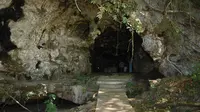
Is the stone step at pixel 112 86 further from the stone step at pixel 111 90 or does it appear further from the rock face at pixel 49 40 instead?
the rock face at pixel 49 40

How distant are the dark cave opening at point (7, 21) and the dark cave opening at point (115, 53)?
4.21 m

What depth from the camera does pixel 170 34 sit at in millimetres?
9328

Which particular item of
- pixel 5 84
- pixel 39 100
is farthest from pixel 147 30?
pixel 5 84

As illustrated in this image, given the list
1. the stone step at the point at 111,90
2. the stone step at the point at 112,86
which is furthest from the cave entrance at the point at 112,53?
the stone step at the point at 111,90

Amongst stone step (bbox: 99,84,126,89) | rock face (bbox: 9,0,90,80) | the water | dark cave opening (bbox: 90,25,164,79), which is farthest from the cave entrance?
stone step (bbox: 99,84,126,89)

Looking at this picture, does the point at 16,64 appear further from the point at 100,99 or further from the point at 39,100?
the point at 100,99

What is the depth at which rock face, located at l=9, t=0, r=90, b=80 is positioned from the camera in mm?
9133

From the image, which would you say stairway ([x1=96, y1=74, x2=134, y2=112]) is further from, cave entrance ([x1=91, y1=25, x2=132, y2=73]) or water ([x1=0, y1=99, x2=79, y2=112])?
cave entrance ([x1=91, y1=25, x2=132, y2=73])

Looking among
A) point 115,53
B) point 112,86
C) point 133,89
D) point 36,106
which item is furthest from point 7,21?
point 115,53

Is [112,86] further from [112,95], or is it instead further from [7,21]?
[7,21]

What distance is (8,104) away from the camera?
28.5 ft

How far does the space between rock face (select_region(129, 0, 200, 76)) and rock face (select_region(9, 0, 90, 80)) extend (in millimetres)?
2439

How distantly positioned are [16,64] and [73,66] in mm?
2151

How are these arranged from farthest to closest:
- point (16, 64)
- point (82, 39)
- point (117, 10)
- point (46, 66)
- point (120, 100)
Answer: point (82, 39)
point (46, 66)
point (16, 64)
point (117, 10)
point (120, 100)
